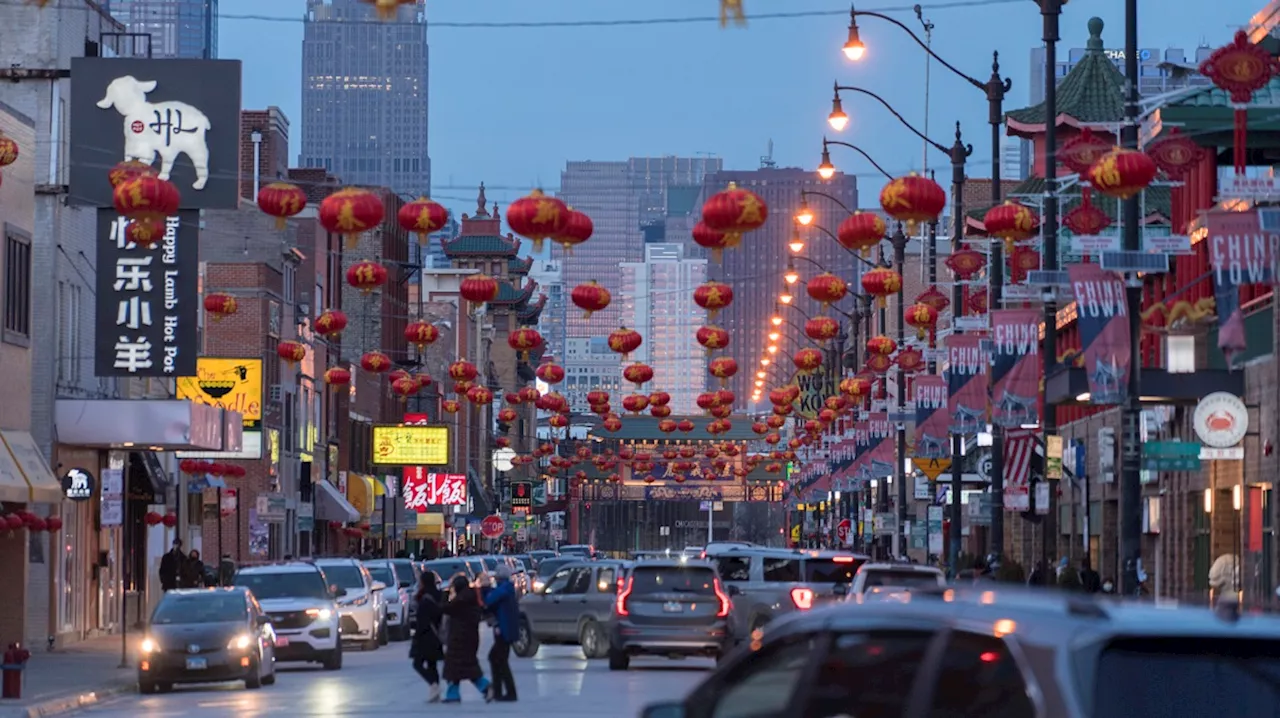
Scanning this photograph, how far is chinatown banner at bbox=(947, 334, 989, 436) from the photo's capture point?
43531mm

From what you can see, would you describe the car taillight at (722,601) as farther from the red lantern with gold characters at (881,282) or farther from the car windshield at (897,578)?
the red lantern with gold characters at (881,282)

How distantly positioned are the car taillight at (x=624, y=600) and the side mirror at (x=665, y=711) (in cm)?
2609

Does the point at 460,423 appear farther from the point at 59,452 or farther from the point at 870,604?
the point at 870,604

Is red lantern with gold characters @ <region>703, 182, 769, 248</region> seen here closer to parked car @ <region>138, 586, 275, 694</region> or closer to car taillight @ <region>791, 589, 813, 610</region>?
parked car @ <region>138, 586, 275, 694</region>

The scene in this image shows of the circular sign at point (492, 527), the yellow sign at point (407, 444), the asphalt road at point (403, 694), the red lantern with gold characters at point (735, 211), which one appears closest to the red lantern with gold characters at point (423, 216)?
the red lantern with gold characters at point (735, 211)

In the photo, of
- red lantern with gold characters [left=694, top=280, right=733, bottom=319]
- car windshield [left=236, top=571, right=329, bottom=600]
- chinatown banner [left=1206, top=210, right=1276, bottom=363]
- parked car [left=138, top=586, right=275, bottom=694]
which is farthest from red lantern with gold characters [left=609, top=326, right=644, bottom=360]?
chinatown banner [left=1206, top=210, right=1276, bottom=363]

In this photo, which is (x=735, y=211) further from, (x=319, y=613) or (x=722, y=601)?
(x=319, y=613)

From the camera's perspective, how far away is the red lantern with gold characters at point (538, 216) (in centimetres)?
3064

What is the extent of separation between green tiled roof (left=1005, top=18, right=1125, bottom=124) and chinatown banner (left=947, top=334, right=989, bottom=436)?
56.6 feet

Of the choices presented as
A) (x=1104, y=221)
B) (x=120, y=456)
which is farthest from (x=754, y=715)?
(x=120, y=456)

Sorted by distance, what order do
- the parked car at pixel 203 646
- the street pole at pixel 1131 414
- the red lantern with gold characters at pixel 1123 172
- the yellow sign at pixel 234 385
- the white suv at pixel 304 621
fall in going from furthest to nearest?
A: the yellow sign at pixel 234 385, the white suv at pixel 304 621, the parked car at pixel 203 646, the street pole at pixel 1131 414, the red lantern with gold characters at pixel 1123 172

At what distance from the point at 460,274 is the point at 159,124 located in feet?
377

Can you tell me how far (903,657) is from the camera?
8258 mm

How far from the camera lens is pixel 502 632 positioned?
3020 centimetres
